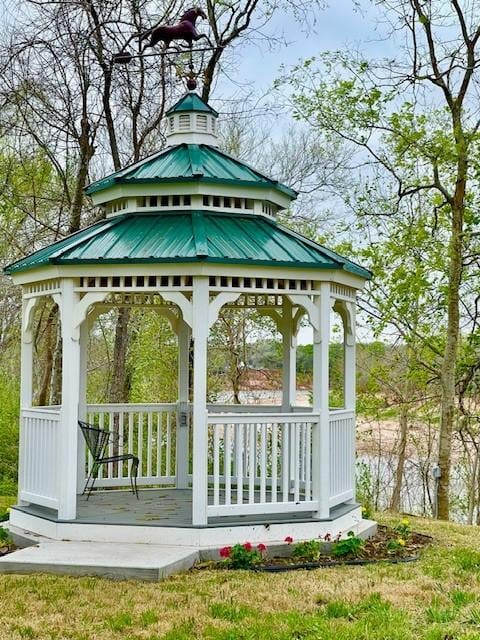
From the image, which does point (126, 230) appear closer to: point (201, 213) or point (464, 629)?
point (201, 213)

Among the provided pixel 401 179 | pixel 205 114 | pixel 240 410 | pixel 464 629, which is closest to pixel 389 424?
pixel 401 179

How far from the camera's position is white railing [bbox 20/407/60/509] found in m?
8.09

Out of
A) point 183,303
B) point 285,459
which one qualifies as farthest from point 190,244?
point 285,459

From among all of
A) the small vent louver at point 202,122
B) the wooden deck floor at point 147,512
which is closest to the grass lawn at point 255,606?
the wooden deck floor at point 147,512

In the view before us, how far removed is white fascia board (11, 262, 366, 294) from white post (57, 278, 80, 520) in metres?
0.18

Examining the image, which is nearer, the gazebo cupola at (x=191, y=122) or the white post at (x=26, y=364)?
the white post at (x=26, y=364)

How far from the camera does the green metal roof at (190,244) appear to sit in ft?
25.3

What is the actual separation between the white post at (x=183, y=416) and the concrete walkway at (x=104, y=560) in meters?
2.80

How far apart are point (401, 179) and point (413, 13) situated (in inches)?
113

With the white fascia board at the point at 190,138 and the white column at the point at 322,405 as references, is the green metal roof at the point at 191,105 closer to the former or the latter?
the white fascia board at the point at 190,138

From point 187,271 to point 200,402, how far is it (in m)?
1.19

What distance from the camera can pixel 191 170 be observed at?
848 cm

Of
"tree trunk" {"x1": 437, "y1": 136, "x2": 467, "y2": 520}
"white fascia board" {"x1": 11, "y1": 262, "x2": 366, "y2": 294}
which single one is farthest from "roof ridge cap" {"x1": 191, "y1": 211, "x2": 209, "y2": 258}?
"tree trunk" {"x1": 437, "y1": 136, "x2": 467, "y2": 520}

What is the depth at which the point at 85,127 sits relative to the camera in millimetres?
13594
